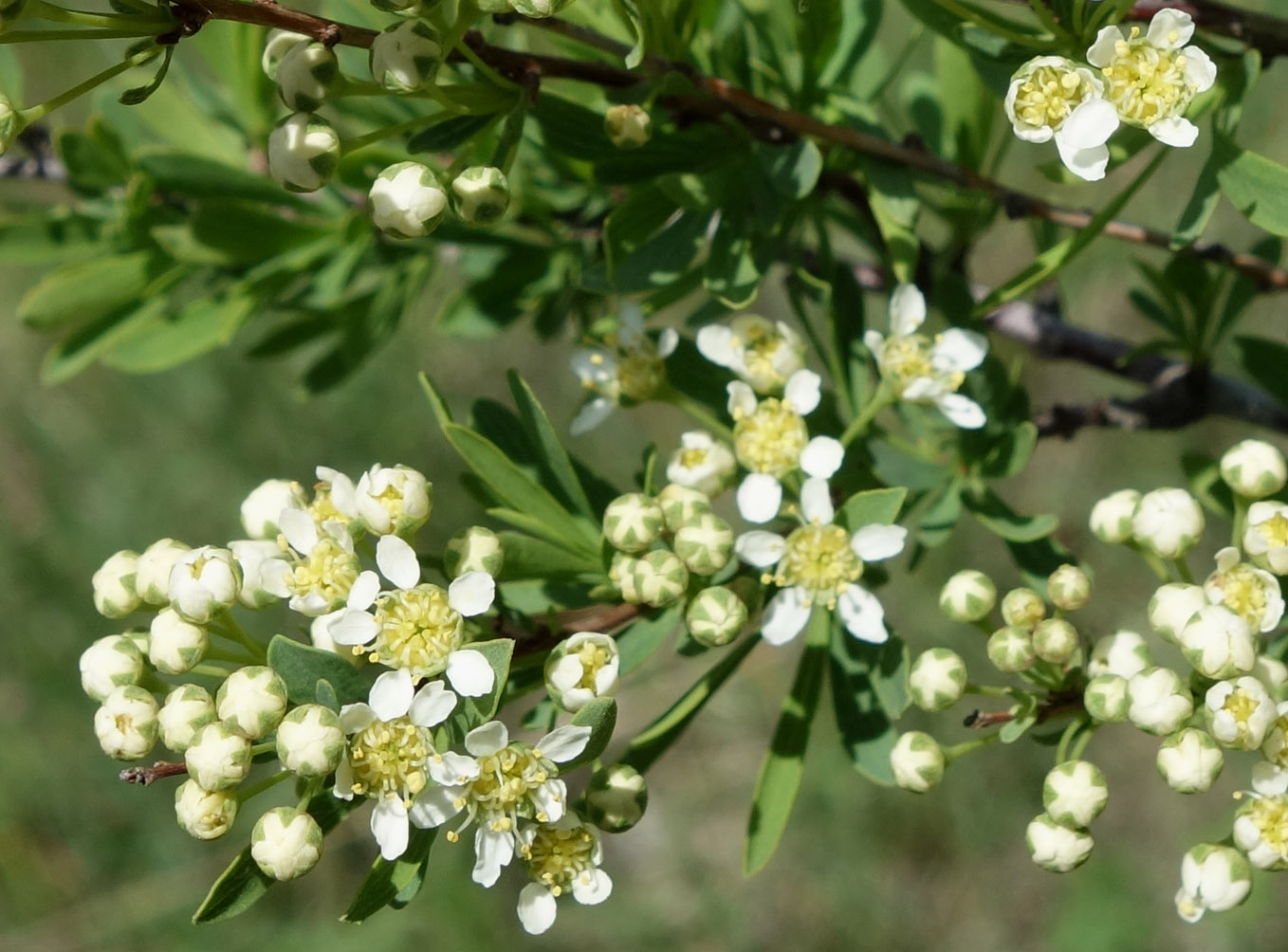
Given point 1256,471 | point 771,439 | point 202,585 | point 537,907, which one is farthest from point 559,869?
point 1256,471

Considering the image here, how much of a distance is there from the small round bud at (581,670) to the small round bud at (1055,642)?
0.61 m

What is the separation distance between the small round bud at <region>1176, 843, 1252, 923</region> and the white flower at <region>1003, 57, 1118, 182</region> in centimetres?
100

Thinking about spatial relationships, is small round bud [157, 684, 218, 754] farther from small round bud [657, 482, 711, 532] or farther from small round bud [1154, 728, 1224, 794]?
small round bud [1154, 728, 1224, 794]

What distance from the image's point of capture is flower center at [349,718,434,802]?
147 cm

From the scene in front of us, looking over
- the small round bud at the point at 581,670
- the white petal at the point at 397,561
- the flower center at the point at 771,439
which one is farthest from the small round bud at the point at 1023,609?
the white petal at the point at 397,561

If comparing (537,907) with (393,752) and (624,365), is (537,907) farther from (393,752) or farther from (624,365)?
(624,365)

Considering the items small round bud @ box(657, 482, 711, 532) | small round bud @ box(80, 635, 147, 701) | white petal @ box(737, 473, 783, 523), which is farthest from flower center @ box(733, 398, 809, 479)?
small round bud @ box(80, 635, 147, 701)

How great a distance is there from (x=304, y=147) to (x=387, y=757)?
0.78 metres

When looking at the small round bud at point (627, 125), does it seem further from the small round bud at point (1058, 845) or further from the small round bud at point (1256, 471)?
the small round bud at point (1058, 845)

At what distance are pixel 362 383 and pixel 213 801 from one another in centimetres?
478

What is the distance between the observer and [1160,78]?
1.63m

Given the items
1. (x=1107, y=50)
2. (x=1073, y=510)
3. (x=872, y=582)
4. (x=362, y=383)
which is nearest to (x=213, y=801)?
(x=872, y=582)

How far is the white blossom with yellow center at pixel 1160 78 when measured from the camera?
1569mm

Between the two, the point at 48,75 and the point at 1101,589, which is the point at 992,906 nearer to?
the point at 1101,589
